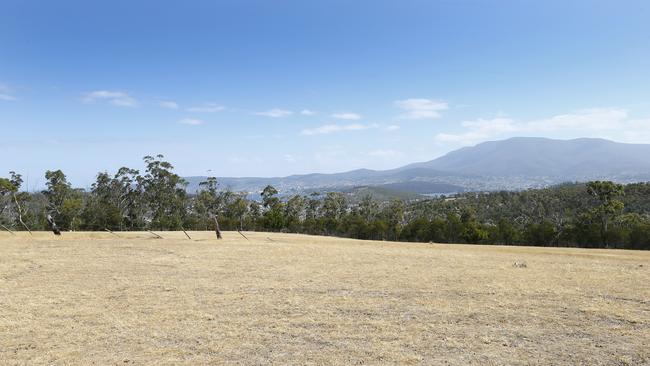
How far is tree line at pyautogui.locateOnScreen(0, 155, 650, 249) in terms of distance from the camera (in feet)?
184

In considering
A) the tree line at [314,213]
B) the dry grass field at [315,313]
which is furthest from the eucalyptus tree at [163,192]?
the dry grass field at [315,313]

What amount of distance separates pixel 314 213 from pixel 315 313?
78114 millimetres

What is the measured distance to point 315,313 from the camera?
12.1 m

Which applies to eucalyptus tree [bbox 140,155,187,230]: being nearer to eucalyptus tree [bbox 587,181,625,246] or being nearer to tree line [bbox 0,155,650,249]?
tree line [bbox 0,155,650,249]

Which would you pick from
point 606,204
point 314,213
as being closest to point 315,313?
point 606,204

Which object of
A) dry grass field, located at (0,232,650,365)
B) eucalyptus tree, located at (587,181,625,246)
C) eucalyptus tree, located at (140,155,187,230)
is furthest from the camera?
eucalyptus tree, located at (140,155,187,230)

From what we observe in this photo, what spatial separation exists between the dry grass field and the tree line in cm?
3620

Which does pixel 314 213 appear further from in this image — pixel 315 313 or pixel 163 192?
pixel 315 313

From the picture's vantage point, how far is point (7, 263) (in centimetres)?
1988

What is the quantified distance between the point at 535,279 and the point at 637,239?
3940 centimetres

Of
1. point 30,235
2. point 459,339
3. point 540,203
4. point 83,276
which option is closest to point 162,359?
point 459,339

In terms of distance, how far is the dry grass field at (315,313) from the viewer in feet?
29.5

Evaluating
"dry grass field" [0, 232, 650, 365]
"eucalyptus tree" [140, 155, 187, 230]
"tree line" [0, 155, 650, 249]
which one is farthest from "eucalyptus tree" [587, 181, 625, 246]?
"eucalyptus tree" [140, 155, 187, 230]

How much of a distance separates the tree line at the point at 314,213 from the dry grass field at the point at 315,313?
3620 cm
